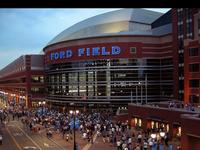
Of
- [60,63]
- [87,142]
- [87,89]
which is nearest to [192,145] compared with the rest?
[87,142]

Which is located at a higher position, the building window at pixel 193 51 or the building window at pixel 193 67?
the building window at pixel 193 51

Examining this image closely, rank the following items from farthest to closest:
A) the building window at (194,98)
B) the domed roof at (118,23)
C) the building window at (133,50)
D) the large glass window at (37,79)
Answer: the large glass window at (37,79)
the domed roof at (118,23)
the building window at (133,50)
the building window at (194,98)

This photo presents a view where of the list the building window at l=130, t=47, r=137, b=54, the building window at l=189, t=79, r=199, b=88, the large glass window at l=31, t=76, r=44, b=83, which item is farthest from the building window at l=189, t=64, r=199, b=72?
the large glass window at l=31, t=76, r=44, b=83

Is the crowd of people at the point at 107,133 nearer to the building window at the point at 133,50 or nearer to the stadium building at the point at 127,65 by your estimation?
the stadium building at the point at 127,65

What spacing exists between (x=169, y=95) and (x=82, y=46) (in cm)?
2440

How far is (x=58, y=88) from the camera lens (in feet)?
370

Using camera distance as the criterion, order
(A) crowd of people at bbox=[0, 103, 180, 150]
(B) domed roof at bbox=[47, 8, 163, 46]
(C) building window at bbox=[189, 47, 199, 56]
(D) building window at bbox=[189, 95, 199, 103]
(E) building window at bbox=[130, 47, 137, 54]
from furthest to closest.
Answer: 1. (B) domed roof at bbox=[47, 8, 163, 46]
2. (E) building window at bbox=[130, 47, 137, 54]
3. (D) building window at bbox=[189, 95, 199, 103]
4. (C) building window at bbox=[189, 47, 199, 56]
5. (A) crowd of people at bbox=[0, 103, 180, 150]

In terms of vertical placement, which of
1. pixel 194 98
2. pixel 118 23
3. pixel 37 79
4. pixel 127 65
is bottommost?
pixel 194 98

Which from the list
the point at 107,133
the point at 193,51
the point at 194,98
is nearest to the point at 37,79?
the point at 194,98

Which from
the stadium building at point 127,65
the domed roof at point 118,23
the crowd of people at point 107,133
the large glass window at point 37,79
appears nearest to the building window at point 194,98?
the crowd of people at point 107,133

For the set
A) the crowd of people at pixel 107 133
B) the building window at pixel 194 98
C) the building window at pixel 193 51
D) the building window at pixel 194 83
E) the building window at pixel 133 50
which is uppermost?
the building window at pixel 133 50

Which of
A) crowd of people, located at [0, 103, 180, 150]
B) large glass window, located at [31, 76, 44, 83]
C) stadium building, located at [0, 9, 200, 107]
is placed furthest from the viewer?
large glass window, located at [31, 76, 44, 83]

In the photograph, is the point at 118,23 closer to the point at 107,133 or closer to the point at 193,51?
the point at 193,51

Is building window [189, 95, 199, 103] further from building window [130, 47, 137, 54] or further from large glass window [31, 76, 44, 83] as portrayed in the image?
large glass window [31, 76, 44, 83]
